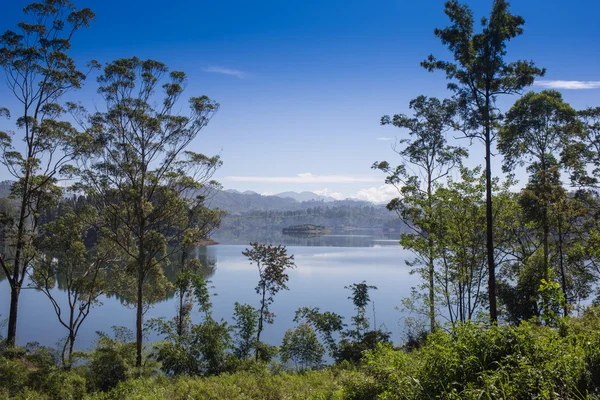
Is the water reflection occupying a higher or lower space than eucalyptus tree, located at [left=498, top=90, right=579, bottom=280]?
lower

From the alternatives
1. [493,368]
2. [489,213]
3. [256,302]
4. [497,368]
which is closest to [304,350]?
[489,213]

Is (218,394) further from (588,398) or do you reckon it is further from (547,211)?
(547,211)

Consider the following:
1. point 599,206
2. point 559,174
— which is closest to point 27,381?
point 559,174

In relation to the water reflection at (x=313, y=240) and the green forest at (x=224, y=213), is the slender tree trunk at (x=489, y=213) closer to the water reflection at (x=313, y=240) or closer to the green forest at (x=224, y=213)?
the green forest at (x=224, y=213)

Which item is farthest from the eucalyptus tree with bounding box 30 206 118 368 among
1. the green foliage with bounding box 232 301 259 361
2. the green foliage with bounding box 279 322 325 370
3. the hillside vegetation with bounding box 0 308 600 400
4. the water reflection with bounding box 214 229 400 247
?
the water reflection with bounding box 214 229 400 247

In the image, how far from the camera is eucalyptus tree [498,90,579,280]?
13.1 metres

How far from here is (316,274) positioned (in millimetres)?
40875

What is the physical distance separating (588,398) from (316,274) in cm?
3887

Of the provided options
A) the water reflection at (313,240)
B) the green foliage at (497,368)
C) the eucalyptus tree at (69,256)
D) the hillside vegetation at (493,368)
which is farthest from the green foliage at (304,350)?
the water reflection at (313,240)

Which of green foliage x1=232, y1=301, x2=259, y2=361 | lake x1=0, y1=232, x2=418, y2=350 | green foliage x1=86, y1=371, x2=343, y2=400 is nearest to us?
green foliage x1=86, y1=371, x2=343, y2=400

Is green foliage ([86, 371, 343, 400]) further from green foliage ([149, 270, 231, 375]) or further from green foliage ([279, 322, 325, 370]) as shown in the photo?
green foliage ([279, 322, 325, 370])

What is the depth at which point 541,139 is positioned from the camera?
14.3 metres

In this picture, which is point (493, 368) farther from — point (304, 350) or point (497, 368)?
point (304, 350)

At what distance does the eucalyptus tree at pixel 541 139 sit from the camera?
42.9ft
